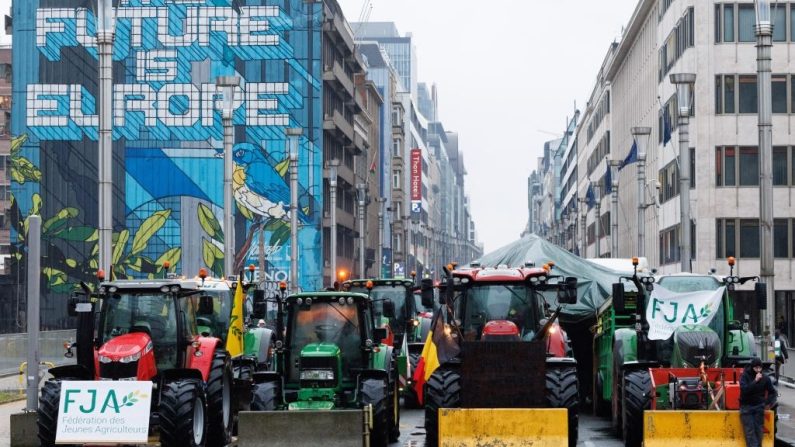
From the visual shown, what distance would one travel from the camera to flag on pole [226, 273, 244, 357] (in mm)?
25016

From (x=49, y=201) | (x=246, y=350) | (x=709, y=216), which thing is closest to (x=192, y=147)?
(x=49, y=201)

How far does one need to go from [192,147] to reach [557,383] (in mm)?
74006

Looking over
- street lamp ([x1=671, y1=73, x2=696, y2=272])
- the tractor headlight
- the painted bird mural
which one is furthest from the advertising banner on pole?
the tractor headlight

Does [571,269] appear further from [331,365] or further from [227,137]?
[227,137]

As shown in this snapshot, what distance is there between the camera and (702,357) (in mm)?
21828

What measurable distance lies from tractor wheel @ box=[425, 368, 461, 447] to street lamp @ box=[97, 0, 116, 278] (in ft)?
28.8

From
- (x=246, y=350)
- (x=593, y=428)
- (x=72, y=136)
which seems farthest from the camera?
(x=72, y=136)

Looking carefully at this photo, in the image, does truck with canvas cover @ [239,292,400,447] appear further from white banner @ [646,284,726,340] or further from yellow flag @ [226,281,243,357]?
white banner @ [646,284,726,340]

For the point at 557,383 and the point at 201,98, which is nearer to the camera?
the point at 557,383

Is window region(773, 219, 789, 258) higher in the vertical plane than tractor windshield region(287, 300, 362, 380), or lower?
higher

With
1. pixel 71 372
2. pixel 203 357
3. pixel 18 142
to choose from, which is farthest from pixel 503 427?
pixel 18 142

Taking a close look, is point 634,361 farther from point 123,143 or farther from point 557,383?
point 123,143

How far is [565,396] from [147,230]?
239 feet

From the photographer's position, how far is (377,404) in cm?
2117
